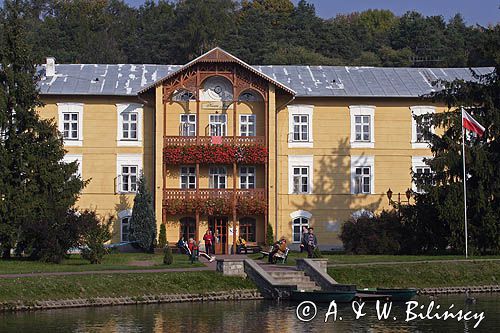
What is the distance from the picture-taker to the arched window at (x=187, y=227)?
173ft

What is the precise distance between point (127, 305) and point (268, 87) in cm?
2319

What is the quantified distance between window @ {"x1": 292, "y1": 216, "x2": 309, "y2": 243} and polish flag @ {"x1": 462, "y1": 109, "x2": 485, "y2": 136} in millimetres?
14454

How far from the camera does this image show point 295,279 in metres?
35.3

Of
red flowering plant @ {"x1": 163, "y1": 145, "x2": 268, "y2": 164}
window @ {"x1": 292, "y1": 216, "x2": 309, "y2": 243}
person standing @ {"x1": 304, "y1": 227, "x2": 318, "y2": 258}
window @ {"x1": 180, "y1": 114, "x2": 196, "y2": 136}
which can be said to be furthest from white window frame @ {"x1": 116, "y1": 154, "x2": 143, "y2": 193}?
person standing @ {"x1": 304, "y1": 227, "x2": 318, "y2": 258}

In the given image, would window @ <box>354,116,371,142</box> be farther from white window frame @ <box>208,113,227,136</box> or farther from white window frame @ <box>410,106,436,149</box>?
white window frame @ <box>208,113,227,136</box>

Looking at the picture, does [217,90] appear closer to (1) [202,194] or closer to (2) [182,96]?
(2) [182,96]

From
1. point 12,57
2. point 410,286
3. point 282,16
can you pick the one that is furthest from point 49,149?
point 282,16

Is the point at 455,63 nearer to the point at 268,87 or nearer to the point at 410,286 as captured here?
the point at 268,87

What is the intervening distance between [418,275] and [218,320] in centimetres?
1171

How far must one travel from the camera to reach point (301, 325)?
1024 inches

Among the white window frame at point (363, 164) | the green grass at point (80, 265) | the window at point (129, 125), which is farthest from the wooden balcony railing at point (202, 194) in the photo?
the green grass at point (80, 265)

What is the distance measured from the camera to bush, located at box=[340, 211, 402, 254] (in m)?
44.8

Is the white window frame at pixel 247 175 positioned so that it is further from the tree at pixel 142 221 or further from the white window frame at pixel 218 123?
the tree at pixel 142 221

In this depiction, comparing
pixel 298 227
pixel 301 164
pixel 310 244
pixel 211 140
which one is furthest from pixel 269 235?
pixel 310 244
